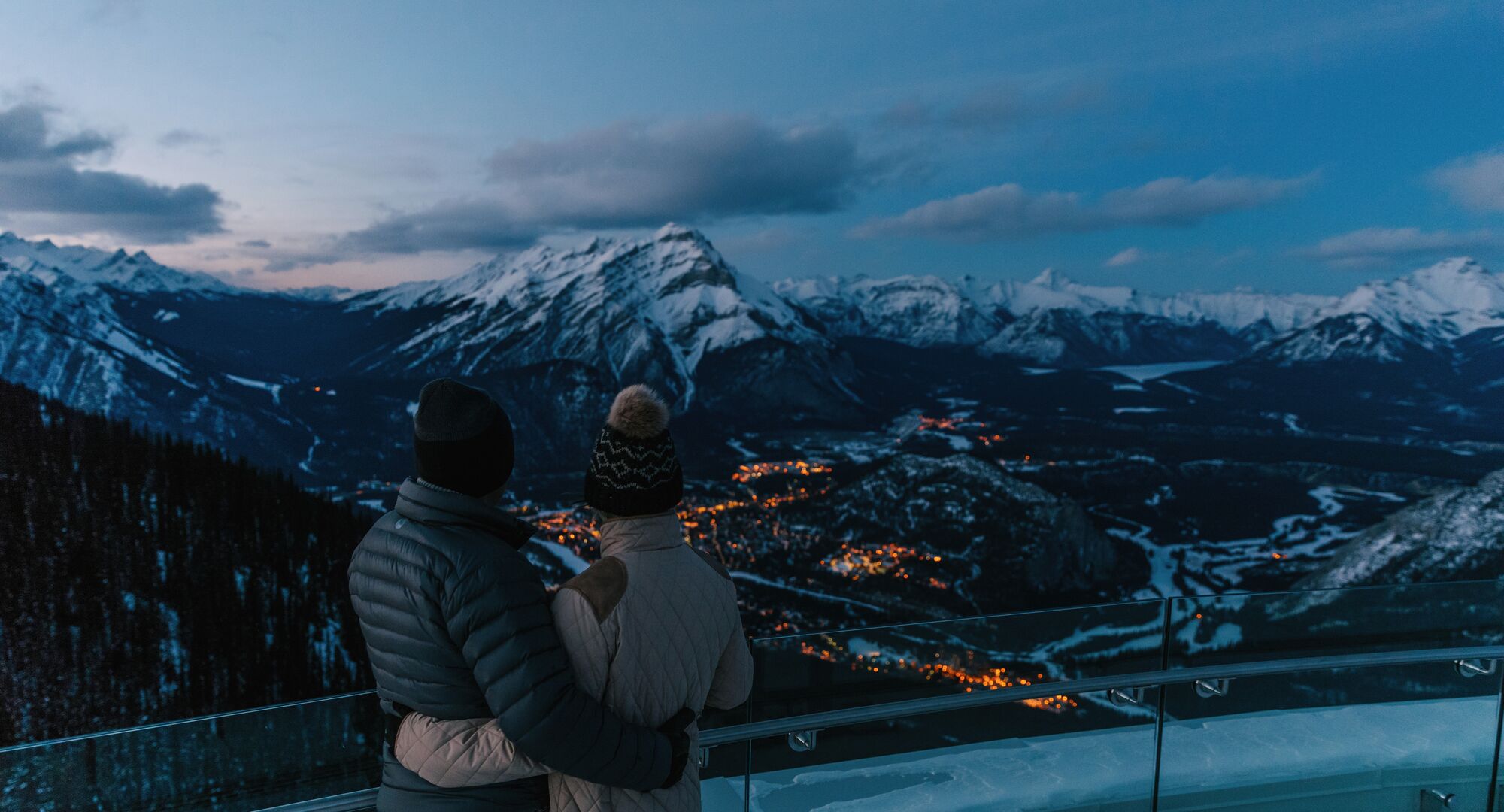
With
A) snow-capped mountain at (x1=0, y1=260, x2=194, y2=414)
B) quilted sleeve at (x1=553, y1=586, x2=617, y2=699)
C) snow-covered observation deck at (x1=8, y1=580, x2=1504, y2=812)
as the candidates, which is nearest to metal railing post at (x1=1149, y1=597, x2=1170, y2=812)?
snow-covered observation deck at (x1=8, y1=580, x2=1504, y2=812)

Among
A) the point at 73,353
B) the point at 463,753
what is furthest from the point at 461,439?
the point at 73,353

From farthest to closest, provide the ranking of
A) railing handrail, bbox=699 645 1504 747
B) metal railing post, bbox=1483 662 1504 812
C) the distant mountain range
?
the distant mountain range, metal railing post, bbox=1483 662 1504 812, railing handrail, bbox=699 645 1504 747

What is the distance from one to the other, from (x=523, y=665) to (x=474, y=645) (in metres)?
0.09

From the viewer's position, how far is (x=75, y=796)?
2.26 meters

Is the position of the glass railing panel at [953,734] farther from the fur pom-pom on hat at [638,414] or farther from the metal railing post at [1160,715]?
the fur pom-pom on hat at [638,414]

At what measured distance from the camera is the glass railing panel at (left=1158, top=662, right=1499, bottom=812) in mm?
3240

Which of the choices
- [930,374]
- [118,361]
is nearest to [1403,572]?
[930,374]

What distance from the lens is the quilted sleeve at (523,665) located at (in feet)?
4.35

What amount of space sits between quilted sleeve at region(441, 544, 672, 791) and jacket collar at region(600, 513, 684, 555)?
0.15m

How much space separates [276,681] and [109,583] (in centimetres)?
1905

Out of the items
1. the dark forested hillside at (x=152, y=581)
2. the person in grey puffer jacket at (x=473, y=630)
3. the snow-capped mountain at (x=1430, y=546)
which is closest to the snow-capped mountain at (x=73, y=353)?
the dark forested hillside at (x=152, y=581)

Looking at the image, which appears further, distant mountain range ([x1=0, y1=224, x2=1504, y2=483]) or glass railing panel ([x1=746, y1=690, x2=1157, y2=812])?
distant mountain range ([x1=0, y1=224, x2=1504, y2=483])

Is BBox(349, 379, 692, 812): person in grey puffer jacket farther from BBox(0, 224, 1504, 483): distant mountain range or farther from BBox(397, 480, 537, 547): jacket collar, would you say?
BBox(0, 224, 1504, 483): distant mountain range

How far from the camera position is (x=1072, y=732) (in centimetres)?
364
